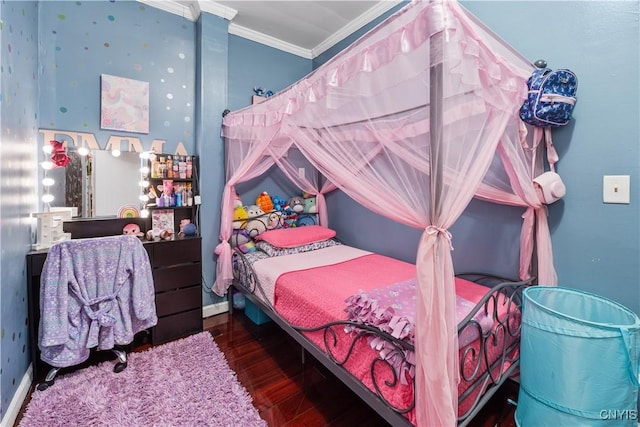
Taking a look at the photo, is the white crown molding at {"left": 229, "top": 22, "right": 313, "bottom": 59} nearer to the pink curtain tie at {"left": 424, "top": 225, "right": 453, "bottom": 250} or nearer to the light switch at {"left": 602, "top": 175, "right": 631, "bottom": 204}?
the pink curtain tie at {"left": 424, "top": 225, "right": 453, "bottom": 250}

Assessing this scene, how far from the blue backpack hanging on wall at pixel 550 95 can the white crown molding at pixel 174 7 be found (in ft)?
10.9

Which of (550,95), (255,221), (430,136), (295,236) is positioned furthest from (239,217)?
(550,95)

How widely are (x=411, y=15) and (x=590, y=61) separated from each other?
4.46 feet

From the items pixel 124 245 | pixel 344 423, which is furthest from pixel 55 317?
pixel 344 423

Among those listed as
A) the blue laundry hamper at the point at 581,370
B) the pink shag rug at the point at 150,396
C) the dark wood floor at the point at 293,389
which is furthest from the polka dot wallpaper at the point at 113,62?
the blue laundry hamper at the point at 581,370

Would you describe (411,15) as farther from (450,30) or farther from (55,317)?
(55,317)

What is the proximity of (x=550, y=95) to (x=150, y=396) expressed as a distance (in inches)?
124

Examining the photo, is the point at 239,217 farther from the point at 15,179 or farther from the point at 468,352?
the point at 468,352

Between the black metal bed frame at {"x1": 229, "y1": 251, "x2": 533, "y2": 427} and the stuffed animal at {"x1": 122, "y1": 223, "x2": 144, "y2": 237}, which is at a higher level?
the stuffed animal at {"x1": 122, "y1": 223, "x2": 144, "y2": 237}

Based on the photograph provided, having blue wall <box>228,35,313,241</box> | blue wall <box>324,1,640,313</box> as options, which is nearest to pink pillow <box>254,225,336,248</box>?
blue wall <box>228,35,313,241</box>

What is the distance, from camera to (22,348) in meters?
1.90

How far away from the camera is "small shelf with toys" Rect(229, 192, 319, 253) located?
Answer: 3168mm

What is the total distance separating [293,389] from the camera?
1.98 metres

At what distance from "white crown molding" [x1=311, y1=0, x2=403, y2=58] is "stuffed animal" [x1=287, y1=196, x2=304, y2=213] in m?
2.11
